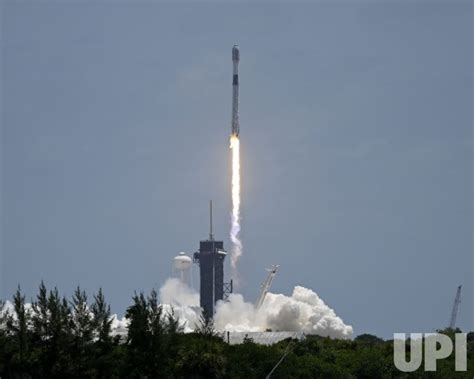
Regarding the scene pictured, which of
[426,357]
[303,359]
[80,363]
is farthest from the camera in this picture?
[426,357]

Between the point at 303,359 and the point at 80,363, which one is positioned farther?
the point at 303,359

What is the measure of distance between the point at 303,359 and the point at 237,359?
58.6ft

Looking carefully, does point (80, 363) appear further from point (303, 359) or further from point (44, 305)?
point (303, 359)

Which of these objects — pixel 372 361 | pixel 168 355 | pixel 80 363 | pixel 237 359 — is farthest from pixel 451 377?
pixel 80 363

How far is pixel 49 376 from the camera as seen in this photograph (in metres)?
148

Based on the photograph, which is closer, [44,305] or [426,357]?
[44,305]

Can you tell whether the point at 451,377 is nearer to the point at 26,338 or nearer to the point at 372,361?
the point at 372,361

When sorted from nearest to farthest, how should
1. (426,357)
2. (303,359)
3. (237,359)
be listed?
(237,359) < (303,359) < (426,357)

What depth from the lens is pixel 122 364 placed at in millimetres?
148000

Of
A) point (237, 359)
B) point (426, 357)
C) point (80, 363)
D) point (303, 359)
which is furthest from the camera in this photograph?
point (426, 357)

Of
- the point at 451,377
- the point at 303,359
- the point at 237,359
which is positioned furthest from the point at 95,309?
the point at 451,377

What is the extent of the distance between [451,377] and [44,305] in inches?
2487

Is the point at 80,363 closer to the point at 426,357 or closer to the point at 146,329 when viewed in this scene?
the point at 146,329

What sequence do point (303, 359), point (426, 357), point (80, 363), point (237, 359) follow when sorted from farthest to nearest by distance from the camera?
point (426, 357)
point (303, 359)
point (237, 359)
point (80, 363)
